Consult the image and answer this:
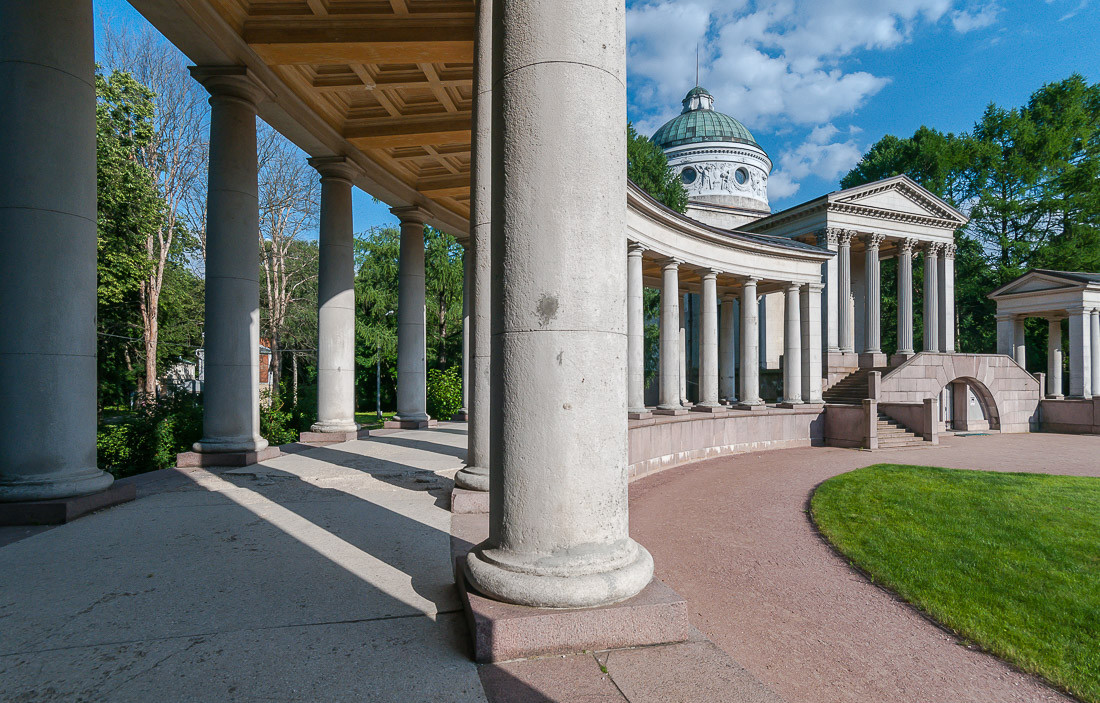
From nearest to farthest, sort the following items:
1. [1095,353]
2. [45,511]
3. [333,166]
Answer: [45,511], [333,166], [1095,353]

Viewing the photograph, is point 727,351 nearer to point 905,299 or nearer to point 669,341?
point 669,341

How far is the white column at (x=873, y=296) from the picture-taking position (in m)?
69.6

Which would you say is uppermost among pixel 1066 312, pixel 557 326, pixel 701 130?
pixel 701 130

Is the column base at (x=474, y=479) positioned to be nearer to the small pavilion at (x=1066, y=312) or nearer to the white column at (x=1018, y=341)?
the small pavilion at (x=1066, y=312)

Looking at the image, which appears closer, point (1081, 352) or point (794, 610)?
point (794, 610)

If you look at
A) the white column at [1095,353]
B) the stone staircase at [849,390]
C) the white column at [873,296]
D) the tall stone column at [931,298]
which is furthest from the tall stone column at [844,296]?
the white column at [1095,353]

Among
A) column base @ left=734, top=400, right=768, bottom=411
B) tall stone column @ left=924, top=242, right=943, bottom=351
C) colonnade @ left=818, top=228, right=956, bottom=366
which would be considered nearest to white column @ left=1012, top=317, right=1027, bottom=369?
colonnade @ left=818, top=228, right=956, bottom=366

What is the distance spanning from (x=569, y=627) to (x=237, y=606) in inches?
189

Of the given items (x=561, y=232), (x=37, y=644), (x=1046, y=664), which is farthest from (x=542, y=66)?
(x=1046, y=664)

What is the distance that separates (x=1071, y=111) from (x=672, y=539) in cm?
10742

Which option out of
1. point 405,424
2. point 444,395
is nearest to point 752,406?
point 444,395

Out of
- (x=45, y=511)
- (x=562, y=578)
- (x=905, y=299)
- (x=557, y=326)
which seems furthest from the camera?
(x=905, y=299)

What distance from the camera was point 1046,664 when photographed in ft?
31.4

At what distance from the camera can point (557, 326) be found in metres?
6.86
